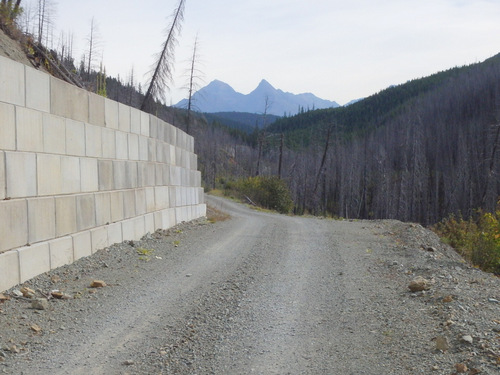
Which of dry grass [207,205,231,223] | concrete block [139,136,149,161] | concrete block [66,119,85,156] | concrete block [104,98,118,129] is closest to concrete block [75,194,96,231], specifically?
concrete block [66,119,85,156]

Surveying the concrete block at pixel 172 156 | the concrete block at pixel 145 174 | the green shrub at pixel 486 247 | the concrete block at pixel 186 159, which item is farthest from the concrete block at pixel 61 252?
the green shrub at pixel 486 247

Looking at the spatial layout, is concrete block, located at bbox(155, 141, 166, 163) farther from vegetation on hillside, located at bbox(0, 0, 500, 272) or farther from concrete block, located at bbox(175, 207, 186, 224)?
vegetation on hillside, located at bbox(0, 0, 500, 272)

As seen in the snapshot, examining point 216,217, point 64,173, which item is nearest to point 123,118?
point 64,173

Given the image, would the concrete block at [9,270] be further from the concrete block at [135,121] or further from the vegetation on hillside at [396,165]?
the vegetation on hillside at [396,165]

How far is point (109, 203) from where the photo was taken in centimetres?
894

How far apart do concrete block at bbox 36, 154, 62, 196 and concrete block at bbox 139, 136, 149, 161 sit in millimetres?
3786

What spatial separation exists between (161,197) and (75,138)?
15.7 feet

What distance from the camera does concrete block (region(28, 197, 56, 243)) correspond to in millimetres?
6328

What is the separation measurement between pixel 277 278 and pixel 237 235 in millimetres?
5276

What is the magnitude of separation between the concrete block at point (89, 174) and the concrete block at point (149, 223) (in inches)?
104

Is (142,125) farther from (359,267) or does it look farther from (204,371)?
(204,371)

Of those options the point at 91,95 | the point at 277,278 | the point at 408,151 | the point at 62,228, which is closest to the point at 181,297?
the point at 277,278

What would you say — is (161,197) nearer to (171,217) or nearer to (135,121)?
(171,217)

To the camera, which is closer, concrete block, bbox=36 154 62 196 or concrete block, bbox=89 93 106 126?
concrete block, bbox=36 154 62 196
